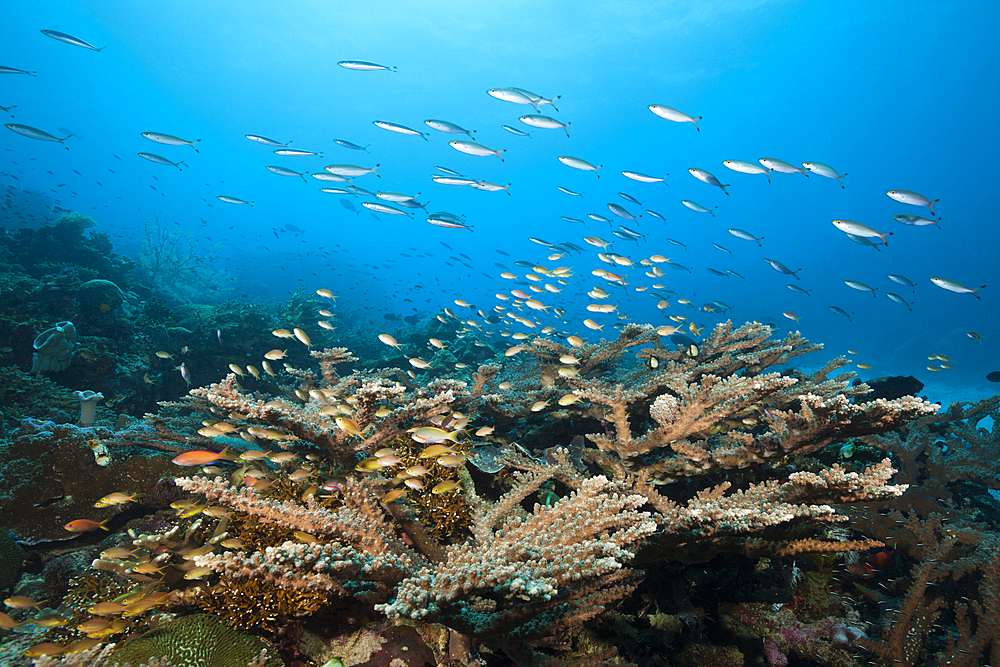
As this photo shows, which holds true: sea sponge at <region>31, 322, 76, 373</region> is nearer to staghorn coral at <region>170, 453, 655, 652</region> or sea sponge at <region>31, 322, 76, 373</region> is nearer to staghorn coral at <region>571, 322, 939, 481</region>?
staghorn coral at <region>170, 453, 655, 652</region>

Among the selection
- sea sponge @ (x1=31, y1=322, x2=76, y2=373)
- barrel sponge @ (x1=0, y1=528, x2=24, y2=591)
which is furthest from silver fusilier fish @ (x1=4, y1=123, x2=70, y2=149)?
barrel sponge @ (x1=0, y1=528, x2=24, y2=591)

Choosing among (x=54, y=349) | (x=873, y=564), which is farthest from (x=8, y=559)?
(x=873, y=564)

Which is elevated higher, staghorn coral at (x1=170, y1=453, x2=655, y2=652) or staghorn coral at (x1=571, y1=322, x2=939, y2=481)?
Result: staghorn coral at (x1=571, y1=322, x2=939, y2=481)

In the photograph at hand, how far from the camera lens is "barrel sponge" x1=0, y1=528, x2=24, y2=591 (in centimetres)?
306

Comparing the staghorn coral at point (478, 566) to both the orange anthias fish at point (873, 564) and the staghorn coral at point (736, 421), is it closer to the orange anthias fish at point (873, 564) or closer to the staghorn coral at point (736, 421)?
the staghorn coral at point (736, 421)

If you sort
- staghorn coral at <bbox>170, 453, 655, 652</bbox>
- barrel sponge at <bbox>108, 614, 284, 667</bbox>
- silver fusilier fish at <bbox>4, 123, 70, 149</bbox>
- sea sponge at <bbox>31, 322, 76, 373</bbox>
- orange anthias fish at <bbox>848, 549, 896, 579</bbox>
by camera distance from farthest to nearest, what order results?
silver fusilier fish at <bbox>4, 123, 70, 149</bbox>
sea sponge at <bbox>31, 322, 76, 373</bbox>
orange anthias fish at <bbox>848, 549, 896, 579</bbox>
barrel sponge at <bbox>108, 614, 284, 667</bbox>
staghorn coral at <bbox>170, 453, 655, 652</bbox>

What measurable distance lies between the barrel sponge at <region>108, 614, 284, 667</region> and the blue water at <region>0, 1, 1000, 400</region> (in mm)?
25137

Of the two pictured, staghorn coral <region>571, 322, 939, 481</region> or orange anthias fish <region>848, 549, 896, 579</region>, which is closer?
staghorn coral <region>571, 322, 939, 481</region>

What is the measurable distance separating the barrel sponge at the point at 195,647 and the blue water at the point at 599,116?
25.1 m

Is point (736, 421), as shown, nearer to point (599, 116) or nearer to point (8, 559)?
point (8, 559)

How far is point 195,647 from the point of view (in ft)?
7.44

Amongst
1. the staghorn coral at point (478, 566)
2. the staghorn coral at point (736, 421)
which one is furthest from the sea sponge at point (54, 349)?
the staghorn coral at point (736, 421)

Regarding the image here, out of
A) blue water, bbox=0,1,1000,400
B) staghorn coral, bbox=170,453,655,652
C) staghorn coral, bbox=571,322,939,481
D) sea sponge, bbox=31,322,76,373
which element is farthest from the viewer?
blue water, bbox=0,1,1000,400

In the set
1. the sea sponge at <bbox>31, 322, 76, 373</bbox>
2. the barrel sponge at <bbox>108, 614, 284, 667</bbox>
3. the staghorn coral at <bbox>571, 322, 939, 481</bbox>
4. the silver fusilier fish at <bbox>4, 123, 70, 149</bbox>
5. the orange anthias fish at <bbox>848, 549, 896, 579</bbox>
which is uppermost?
the staghorn coral at <bbox>571, 322, 939, 481</bbox>
